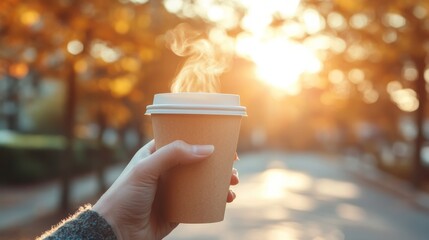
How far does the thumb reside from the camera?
2.41 metres

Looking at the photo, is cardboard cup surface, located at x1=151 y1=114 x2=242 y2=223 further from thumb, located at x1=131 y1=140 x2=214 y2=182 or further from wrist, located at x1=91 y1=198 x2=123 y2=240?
wrist, located at x1=91 y1=198 x2=123 y2=240

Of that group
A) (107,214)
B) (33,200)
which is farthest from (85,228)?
(33,200)

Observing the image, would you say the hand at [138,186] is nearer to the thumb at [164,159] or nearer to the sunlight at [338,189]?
the thumb at [164,159]

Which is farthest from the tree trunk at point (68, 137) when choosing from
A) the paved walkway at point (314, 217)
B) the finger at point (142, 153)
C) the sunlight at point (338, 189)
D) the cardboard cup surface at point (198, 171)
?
the cardboard cup surface at point (198, 171)

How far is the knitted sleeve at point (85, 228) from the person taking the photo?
7.28ft

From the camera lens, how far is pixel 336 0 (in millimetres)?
14227

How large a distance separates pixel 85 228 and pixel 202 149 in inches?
19.9

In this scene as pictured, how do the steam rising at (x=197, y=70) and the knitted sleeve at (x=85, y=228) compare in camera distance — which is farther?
the steam rising at (x=197, y=70)

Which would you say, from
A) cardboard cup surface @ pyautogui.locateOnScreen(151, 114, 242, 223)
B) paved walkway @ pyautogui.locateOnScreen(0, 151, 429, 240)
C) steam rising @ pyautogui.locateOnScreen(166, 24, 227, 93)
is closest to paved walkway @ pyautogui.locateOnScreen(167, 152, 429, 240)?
paved walkway @ pyautogui.locateOnScreen(0, 151, 429, 240)

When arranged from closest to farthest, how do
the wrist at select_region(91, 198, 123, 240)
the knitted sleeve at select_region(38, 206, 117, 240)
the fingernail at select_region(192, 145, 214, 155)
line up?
the knitted sleeve at select_region(38, 206, 117, 240) < the wrist at select_region(91, 198, 123, 240) < the fingernail at select_region(192, 145, 214, 155)

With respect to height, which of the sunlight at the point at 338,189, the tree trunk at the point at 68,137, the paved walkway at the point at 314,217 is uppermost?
the tree trunk at the point at 68,137

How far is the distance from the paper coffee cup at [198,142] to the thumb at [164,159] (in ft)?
0.25

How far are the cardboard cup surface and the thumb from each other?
75 millimetres

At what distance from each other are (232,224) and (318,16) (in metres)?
5.63
